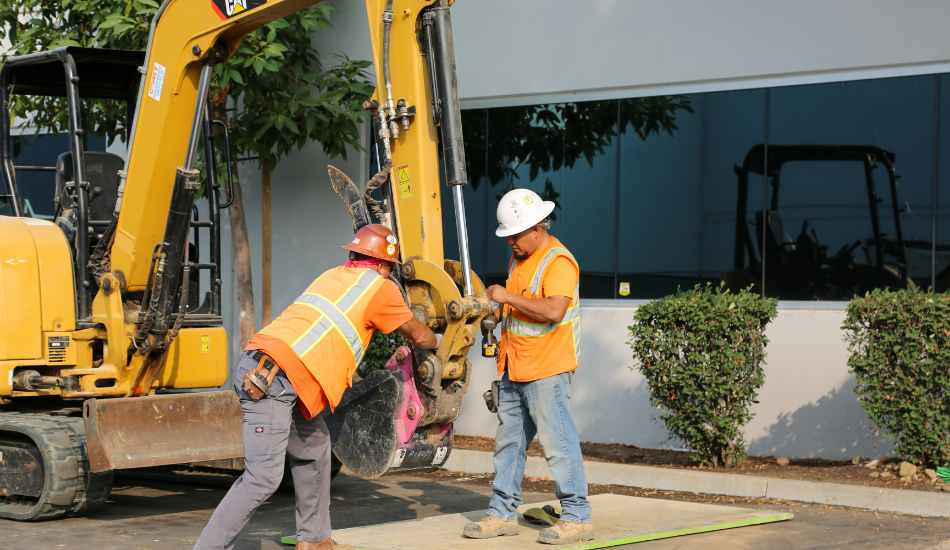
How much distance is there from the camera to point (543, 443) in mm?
6457

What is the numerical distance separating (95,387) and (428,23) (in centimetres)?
386

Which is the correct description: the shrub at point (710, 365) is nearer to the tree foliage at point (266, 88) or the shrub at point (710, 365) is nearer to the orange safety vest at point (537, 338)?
the orange safety vest at point (537, 338)

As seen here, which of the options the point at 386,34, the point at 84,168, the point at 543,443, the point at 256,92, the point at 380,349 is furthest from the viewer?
the point at 380,349

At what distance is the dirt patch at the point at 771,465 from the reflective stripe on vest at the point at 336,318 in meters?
4.63

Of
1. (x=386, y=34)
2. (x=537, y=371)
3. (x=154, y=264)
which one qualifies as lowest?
(x=537, y=371)

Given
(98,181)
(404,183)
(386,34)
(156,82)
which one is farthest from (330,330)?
(98,181)

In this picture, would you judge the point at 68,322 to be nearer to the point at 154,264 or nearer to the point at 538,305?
the point at 154,264

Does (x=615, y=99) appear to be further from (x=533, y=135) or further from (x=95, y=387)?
(x=95, y=387)

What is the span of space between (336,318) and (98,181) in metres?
3.57

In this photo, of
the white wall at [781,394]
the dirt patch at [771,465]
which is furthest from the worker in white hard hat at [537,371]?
the white wall at [781,394]

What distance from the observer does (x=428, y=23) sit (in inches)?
260

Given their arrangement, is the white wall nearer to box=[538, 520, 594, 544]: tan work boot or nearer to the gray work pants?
box=[538, 520, 594, 544]: tan work boot

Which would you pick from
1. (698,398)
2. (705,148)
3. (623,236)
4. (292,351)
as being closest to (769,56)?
(705,148)

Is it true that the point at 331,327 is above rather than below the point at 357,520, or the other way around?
above
